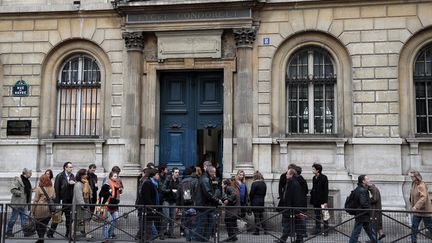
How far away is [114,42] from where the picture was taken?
671 inches

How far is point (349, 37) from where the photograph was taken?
15.8m

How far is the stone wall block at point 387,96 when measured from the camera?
1537 centimetres

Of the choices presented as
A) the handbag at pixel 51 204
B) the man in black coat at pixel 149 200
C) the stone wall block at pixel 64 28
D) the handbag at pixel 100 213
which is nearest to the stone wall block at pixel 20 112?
the stone wall block at pixel 64 28

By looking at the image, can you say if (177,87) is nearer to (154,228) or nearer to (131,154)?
(131,154)

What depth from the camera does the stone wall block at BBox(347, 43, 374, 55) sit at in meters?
15.6

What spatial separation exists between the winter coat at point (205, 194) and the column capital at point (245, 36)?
563 centimetres

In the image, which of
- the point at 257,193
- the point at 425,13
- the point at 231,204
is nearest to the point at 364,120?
the point at 425,13

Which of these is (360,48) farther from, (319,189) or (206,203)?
(206,203)

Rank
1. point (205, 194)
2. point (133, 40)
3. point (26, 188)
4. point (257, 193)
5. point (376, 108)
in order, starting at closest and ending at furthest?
point (205, 194)
point (257, 193)
point (26, 188)
point (376, 108)
point (133, 40)

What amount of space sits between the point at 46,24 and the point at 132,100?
A: 4.03m

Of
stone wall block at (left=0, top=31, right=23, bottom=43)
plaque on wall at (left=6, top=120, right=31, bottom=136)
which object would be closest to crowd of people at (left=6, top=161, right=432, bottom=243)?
plaque on wall at (left=6, top=120, right=31, bottom=136)

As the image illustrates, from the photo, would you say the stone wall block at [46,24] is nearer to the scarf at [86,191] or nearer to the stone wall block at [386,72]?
the scarf at [86,191]

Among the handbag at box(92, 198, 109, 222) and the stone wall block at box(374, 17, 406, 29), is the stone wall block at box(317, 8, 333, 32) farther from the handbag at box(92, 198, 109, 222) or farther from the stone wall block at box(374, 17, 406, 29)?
the handbag at box(92, 198, 109, 222)

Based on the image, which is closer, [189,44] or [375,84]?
[375,84]
